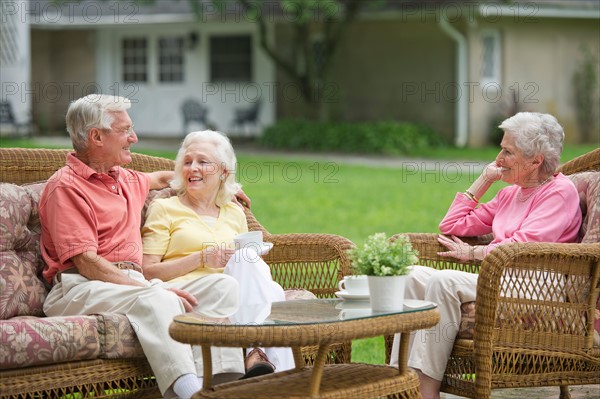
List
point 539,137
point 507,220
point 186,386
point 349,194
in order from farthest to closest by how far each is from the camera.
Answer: point 349,194 < point 507,220 < point 539,137 < point 186,386

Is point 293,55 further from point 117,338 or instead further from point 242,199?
point 117,338

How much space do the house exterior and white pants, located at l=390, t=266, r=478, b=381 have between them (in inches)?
544

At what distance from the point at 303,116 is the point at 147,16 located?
3822mm

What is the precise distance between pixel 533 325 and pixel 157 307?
1473 millimetres

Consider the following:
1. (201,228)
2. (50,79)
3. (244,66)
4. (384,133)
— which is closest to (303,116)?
(244,66)

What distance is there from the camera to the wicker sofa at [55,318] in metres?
3.54

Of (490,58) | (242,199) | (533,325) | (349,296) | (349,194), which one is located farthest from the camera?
(490,58)

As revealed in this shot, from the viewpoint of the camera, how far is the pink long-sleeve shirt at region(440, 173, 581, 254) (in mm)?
4406

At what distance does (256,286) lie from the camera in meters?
4.02

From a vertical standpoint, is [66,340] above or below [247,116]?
below

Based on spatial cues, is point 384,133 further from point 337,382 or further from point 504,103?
point 337,382

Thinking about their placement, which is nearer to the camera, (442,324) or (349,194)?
(442,324)

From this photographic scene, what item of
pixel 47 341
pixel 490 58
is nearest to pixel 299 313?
pixel 47 341

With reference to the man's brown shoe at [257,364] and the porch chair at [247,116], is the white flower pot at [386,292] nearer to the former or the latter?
the man's brown shoe at [257,364]
